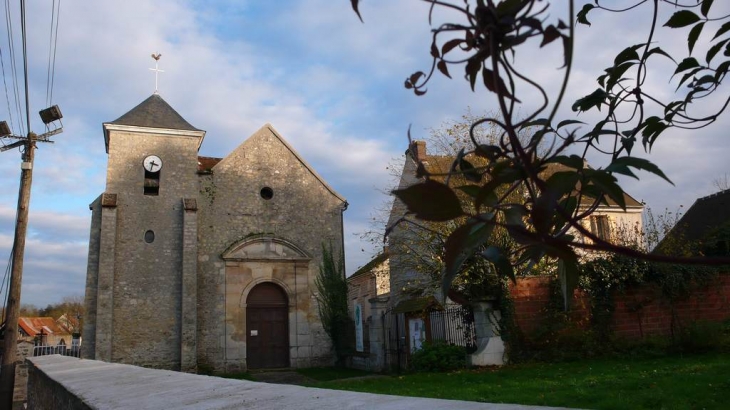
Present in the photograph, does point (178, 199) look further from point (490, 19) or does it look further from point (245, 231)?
point (490, 19)

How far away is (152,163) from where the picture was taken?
2227cm

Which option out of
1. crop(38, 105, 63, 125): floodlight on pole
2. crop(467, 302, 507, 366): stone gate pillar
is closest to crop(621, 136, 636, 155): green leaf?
crop(467, 302, 507, 366): stone gate pillar

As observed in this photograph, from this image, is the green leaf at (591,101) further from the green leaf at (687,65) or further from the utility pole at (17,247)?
the utility pole at (17,247)

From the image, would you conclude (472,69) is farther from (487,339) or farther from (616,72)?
(487,339)

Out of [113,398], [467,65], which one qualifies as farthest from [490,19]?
[113,398]

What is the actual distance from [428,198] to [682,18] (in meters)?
1.35

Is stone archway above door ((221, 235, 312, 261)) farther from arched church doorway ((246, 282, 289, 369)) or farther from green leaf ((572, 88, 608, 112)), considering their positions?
green leaf ((572, 88, 608, 112))

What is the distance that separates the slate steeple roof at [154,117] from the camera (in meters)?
22.5

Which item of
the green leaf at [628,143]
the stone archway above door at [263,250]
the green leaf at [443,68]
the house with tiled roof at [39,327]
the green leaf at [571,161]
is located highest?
the stone archway above door at [263,250]

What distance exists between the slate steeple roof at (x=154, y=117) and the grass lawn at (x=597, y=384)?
14.8 meters

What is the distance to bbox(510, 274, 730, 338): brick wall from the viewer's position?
13.8 metres

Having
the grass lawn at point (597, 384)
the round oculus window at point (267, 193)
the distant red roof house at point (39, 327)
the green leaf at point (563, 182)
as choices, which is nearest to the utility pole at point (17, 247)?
the round oculus window at point (267, 193)

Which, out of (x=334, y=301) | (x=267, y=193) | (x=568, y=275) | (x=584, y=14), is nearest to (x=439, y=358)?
(x=334, y=301)

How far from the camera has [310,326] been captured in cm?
2256
